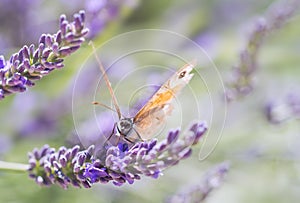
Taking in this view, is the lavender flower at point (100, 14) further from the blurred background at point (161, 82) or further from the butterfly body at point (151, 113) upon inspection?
the butterfly body at point (151, 113)

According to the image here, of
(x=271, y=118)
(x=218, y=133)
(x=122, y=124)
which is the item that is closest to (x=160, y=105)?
(x=122, y=124)

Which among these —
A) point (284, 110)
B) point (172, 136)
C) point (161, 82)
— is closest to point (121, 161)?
point (172, 136)

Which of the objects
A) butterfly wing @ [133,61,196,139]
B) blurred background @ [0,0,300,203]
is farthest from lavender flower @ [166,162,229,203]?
butterfly wing @ [133,61,196,139]

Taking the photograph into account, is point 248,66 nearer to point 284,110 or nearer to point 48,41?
point 284,110

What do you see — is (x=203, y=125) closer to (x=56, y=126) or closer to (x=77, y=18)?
(x=77, y=18)

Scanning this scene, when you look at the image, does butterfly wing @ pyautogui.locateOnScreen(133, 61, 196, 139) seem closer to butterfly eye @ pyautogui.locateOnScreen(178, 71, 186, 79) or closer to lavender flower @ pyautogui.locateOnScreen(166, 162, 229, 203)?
butterfly eye @ pyautogui.locateOnScreen(178, 71, 186, 79)

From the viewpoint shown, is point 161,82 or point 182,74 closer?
point 182,74
